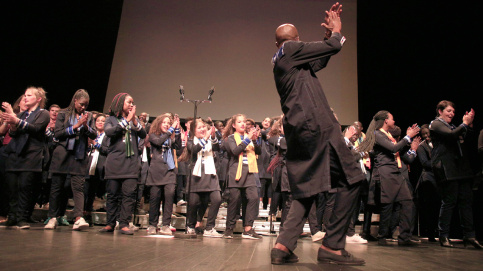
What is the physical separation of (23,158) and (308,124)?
12.4 feet

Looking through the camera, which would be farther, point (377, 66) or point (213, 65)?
point (213, 65)

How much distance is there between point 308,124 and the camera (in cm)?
235

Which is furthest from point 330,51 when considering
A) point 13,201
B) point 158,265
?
point 13,201

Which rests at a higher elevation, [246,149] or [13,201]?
[246,149]

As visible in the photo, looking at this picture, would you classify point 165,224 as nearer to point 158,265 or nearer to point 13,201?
point 13,201

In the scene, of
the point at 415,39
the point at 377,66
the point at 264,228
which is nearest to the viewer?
the point at 264,228

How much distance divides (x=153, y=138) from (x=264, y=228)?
8.18 feet

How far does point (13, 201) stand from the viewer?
4359mm

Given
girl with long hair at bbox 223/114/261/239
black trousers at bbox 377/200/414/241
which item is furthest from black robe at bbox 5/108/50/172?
black trousers at bbox 377/200/414/241

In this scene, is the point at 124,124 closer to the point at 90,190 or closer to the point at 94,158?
the point at 94,158

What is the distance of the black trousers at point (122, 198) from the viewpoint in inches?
175

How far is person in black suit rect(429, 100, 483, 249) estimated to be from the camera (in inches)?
184

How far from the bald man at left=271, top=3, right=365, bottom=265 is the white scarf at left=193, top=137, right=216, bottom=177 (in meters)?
2.71

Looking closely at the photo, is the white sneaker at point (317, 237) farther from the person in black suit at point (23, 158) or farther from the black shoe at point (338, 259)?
the person in black suit at point (23, 158)
